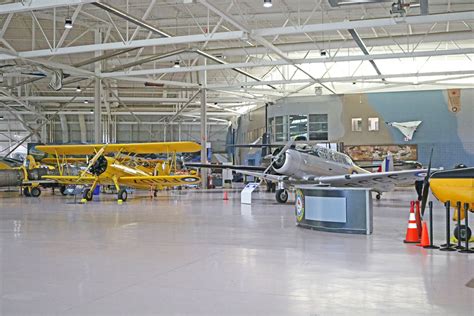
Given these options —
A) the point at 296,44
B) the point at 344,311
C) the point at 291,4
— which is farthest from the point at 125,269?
the point at 296,44

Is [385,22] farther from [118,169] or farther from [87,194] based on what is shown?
[87,194]

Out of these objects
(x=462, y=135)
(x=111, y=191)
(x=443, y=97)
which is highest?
(x=443, y=97)

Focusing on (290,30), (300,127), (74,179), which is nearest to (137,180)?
(74,179)

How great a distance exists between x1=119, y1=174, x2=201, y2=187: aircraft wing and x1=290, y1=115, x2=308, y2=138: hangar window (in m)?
18.9

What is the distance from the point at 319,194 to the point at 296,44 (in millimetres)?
18630

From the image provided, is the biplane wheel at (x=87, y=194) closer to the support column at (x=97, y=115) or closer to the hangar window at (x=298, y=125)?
the support column at (x=97, y=115)

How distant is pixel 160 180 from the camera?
66.5 feet

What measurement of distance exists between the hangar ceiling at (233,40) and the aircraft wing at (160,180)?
5.29 metres

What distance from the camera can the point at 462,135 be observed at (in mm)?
33531

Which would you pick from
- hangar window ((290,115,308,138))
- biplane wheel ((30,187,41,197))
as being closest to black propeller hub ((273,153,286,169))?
biplane wheel ((30,187,41,197))

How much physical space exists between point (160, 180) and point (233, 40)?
12052mm

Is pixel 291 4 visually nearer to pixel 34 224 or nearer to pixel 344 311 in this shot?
pixel 34 224

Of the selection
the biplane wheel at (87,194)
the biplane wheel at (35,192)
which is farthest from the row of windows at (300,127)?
the biplane wheel at (87,194)

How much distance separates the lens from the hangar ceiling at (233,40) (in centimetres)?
1862
